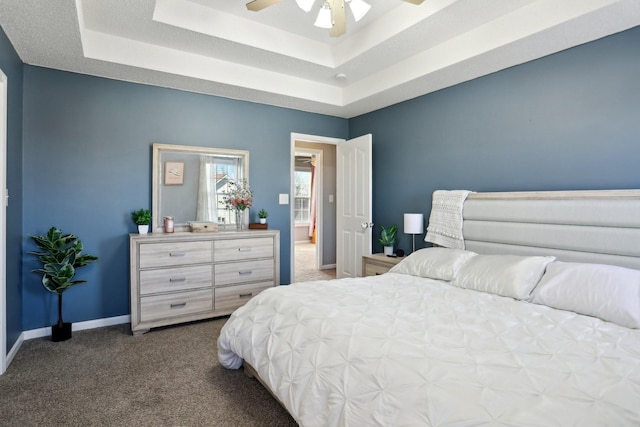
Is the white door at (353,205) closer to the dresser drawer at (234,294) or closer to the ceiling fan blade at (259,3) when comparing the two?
the dresser drawer at (234,294)

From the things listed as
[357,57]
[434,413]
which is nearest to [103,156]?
[357,57]

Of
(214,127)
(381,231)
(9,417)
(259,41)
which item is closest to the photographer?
(9,417)

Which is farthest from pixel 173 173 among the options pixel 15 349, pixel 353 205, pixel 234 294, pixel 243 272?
pixel 353 205

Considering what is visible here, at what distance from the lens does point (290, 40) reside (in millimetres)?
3363

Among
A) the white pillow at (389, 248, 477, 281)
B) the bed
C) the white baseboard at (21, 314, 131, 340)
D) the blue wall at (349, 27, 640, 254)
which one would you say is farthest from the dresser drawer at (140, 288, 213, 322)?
the blue wall at (349, 27, 640, 254)

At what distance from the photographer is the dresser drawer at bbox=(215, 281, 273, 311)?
11.6ft

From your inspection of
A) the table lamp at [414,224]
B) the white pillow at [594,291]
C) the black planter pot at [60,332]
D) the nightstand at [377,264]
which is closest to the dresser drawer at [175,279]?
the black planter pot at [60,332]

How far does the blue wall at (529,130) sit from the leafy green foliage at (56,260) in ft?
10.9

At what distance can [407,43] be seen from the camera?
3053mm

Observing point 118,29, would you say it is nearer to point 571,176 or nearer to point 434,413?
point 434,413

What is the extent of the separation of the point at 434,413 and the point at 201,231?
3059 millimetres

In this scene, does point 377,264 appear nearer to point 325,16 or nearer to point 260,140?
point 260,140

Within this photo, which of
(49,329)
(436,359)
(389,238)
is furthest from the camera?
(389,238)

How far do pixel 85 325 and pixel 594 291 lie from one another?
159 inches
